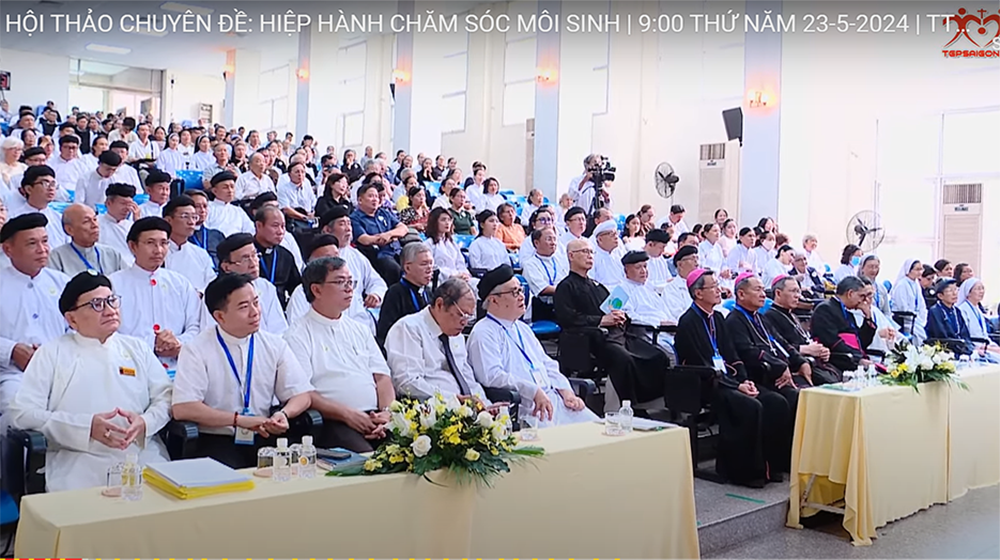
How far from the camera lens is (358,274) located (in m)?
6.94

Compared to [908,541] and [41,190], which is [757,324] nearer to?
[908,541]

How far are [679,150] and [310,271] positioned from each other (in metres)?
13.9

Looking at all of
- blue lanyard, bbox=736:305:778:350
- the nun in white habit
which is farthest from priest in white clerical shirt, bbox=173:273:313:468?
the nun in white habit

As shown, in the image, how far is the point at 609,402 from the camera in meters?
6.27

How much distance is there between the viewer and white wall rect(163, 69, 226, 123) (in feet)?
90.8

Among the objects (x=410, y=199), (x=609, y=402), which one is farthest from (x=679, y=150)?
(x=609, y=402)

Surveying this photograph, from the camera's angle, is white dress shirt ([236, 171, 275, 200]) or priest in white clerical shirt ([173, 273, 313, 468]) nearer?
priest in white clerical shirt ([173, 273, 313, 468])

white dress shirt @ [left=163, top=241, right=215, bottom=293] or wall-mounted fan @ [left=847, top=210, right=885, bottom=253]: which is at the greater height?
wall-mounted fan @ [left=847, top=210, right=885, bottom=253]

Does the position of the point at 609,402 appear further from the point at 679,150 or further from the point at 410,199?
the point at 679,150

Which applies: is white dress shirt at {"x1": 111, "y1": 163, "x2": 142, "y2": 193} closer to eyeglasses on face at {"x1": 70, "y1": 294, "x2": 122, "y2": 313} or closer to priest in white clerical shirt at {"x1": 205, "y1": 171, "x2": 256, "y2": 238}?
priest in white clerical shirt at {"x1": 205, "y1": 171, "x2": 256, "y2": 238}

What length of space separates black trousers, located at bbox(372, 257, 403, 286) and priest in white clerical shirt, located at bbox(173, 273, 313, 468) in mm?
3861

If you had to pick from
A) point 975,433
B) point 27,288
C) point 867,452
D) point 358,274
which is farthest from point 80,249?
point 975,433

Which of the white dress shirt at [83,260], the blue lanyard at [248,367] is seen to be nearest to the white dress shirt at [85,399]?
the blue lanyard at [248,367]

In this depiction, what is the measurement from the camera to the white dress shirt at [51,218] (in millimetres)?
6281
